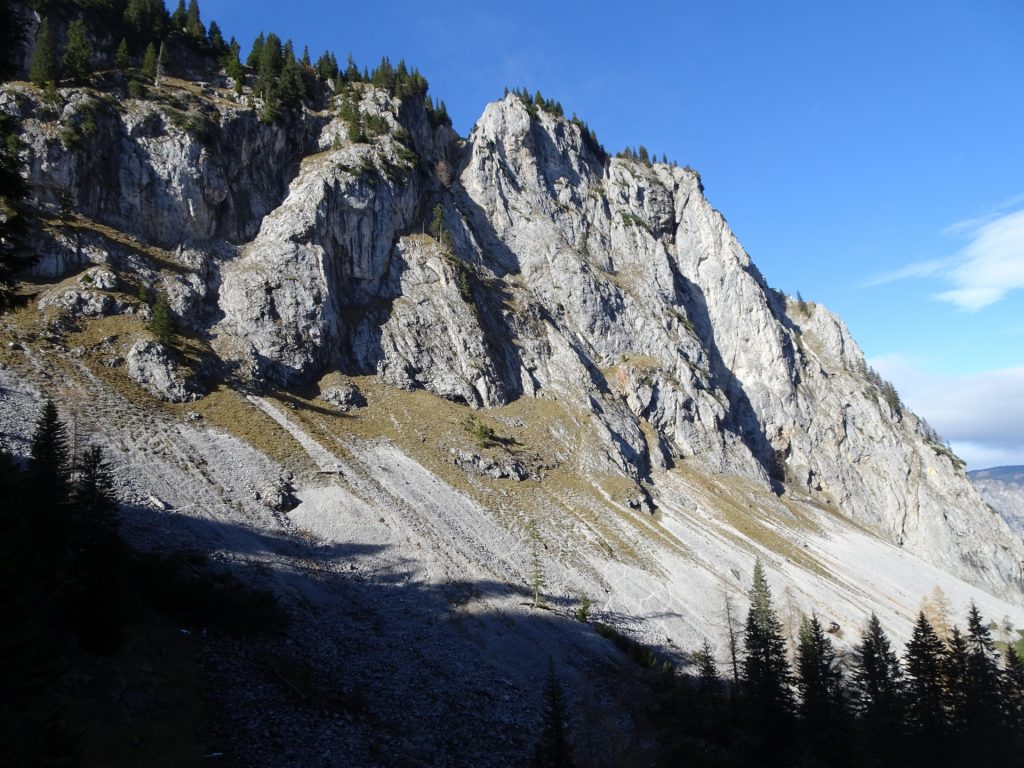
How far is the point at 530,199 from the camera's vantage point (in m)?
116

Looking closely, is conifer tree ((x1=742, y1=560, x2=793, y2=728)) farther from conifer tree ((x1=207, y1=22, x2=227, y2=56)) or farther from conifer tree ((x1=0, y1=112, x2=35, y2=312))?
conifer tree ((x1=207, y1=22, x2=227, y2=56))

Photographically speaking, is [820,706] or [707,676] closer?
[820,706]

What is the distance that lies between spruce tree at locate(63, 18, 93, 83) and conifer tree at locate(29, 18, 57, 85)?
65.8 inches

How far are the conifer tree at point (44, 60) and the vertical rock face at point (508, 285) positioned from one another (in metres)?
3.38

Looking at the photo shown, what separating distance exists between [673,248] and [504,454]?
90.6 meters

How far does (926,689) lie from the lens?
111 ft

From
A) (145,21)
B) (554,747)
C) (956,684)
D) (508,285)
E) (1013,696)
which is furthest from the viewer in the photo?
(508,285)

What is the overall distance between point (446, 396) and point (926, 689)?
5751cm

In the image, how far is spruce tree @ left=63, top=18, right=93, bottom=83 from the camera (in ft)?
223

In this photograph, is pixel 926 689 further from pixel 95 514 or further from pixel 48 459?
pixel 48 459

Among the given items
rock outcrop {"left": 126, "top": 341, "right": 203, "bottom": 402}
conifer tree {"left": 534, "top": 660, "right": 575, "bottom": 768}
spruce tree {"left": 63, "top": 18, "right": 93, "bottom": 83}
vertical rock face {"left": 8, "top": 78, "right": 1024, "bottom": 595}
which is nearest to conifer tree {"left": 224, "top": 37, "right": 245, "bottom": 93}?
vertical rock face {"left": 8, "top": 78, "right": 1024, "bottom": 595}

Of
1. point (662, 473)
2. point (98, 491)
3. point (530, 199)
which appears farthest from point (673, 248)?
point (98, 491)

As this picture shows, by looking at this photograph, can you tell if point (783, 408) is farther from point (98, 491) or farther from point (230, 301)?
point (98, 491)

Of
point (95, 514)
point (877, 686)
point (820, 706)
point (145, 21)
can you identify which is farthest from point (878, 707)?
point (145, 21)
